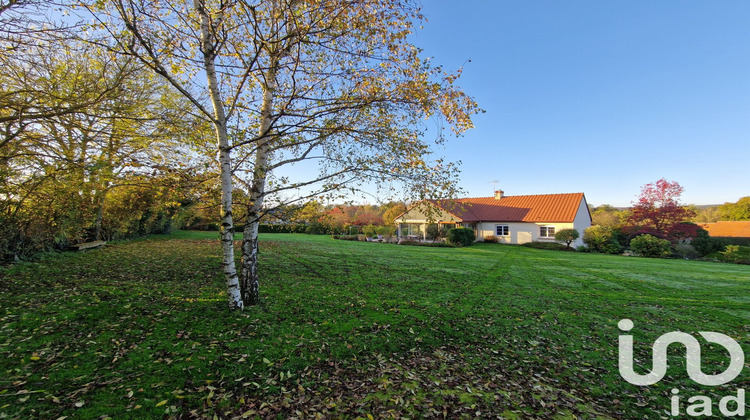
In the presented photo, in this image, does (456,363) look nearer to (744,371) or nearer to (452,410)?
(452,410)

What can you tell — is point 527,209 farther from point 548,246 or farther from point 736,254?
point 736,254

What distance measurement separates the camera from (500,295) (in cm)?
803

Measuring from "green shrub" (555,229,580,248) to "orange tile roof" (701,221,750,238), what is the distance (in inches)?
777

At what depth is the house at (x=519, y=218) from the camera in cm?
2585

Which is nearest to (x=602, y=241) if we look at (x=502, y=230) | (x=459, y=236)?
(x=502, y=230)

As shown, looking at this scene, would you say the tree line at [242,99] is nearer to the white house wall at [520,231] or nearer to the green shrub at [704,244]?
the white house wall at [520,231]

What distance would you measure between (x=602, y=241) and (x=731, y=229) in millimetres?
24633

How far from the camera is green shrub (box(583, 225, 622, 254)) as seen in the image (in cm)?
2153

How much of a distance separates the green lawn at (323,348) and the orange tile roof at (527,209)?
18.1m

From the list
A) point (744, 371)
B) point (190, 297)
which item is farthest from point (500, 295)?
point (190, 297)

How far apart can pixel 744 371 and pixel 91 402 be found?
8708mm

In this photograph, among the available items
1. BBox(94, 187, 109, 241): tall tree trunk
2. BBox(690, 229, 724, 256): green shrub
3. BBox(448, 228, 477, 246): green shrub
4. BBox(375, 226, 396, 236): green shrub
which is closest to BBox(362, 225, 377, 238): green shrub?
BBox(375, 226, 396, 236): green shrub

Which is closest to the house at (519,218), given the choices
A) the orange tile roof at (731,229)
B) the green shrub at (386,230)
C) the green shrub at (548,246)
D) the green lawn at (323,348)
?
the green shrub at (386,230)

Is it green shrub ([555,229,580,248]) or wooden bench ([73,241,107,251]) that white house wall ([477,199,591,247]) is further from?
wooden bench ([73,241,107,251])
